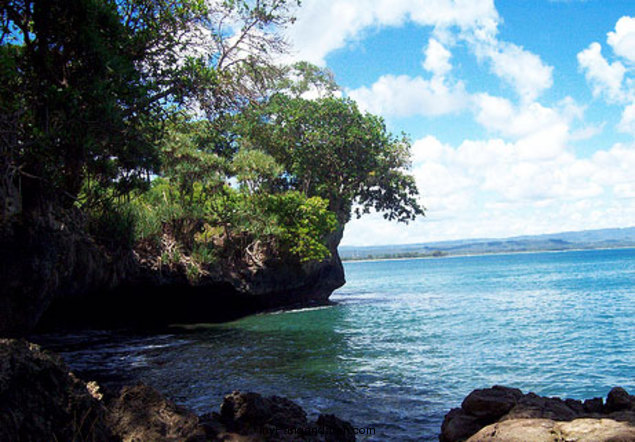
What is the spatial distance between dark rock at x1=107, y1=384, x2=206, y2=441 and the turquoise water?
8.48ft

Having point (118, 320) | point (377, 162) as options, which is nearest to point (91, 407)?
point (118, 320)

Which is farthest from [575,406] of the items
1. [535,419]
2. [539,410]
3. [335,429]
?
[335,429]

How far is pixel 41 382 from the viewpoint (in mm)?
4340

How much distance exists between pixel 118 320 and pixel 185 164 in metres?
6.77

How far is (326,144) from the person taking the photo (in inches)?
1073

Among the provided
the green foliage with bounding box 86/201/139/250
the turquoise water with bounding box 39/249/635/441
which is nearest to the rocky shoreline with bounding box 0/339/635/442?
the turquoise water with bounding box 39/249/635/441

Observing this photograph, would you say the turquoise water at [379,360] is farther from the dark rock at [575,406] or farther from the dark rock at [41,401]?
the dark rock at [41,401]

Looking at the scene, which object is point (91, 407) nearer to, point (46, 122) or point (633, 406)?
point (46, 122)

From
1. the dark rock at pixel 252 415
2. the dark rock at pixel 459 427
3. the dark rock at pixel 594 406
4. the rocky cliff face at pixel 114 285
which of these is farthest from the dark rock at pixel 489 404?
the rocky cliff face at pixel 114 285

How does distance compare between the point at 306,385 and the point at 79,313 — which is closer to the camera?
the point at 306,385

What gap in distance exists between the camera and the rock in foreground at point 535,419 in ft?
16.9

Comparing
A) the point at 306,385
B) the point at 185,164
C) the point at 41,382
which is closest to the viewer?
the point at 41,382

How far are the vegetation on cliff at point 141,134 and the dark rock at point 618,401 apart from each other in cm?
992

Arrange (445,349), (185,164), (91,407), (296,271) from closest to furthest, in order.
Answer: (91,407)
(445,349)
(185,164)
(296,271)
